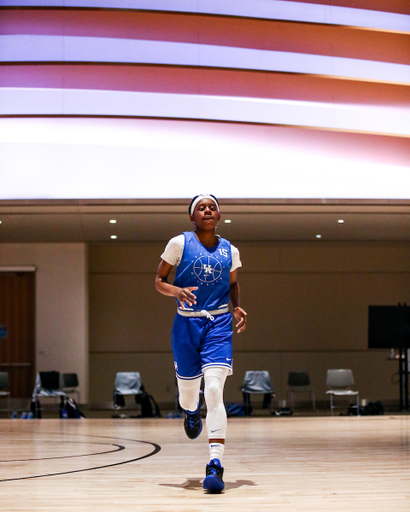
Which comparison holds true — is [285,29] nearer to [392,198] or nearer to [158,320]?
[392,198]

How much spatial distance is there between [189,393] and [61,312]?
26.3 feet

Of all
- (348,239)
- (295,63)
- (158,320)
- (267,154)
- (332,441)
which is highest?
(295,63)

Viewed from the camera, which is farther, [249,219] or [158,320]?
[158,320]

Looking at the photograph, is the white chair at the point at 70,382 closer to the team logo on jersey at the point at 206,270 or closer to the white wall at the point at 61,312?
the white wall at the point at 61,312

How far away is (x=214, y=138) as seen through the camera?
28.7ft

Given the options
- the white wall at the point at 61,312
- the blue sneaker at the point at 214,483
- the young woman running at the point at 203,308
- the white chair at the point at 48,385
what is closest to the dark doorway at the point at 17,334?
the white wall at the point at 61,312

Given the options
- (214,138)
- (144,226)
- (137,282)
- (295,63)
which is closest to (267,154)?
(214,138)

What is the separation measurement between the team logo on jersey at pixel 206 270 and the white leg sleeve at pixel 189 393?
518 millimetres

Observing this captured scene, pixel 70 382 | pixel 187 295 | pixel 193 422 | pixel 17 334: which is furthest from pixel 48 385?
pixel 187 295

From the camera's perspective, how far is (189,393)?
3.22m

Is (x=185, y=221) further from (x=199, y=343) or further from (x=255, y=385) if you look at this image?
(x=199, y=343)

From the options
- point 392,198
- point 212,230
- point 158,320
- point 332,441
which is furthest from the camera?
point 158,320

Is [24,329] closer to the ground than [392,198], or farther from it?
closer to the ground

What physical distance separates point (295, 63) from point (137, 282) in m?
5.04
